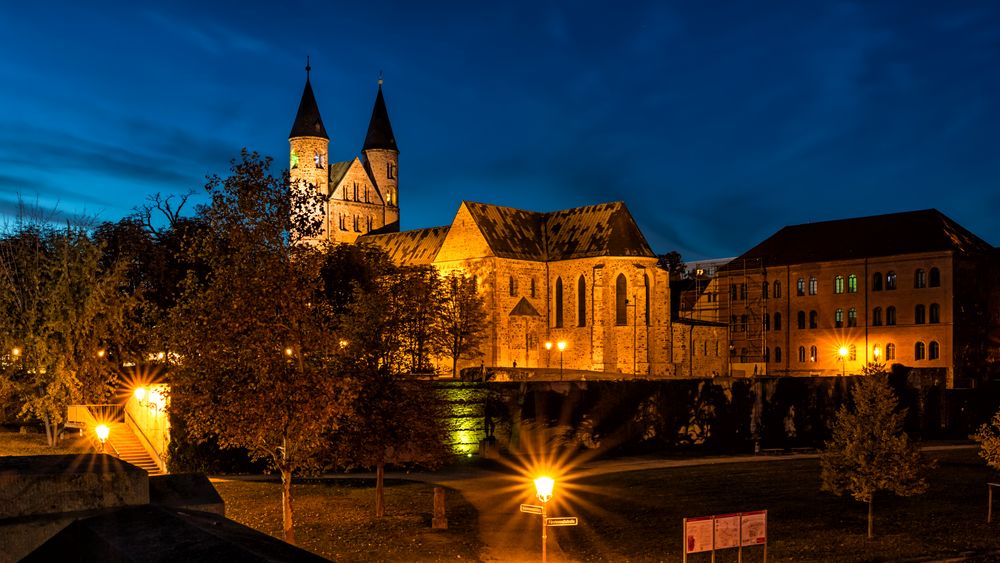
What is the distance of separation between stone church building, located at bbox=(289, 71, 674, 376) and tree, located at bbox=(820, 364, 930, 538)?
42465 millimetres

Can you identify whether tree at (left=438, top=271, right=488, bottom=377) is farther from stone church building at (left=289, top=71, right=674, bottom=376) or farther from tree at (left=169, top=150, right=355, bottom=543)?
tree at (left=169, top=150, right=355, bottom=543)

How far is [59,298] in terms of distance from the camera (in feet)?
134

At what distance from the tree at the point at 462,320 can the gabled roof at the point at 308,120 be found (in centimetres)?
3600

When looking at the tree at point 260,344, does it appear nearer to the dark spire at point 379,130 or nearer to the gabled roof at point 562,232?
the gabled roof at point 562,232

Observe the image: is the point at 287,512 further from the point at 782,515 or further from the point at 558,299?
the point at 558,299

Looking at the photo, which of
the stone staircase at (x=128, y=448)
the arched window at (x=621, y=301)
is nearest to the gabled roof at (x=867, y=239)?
the arched window at (x=621, y=301)

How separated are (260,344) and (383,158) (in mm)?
99960

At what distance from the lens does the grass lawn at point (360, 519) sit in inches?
949

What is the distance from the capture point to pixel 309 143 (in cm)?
10656

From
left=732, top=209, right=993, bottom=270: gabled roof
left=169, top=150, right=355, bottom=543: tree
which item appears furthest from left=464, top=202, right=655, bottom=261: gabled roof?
left=169, top=150, right=355, bottom=543: tree

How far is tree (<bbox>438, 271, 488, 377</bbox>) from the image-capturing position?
7300 centimetres

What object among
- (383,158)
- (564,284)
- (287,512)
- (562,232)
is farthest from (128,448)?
(383,158)

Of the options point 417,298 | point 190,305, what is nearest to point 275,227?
point 190,305

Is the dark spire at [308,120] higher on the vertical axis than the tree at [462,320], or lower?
higher
